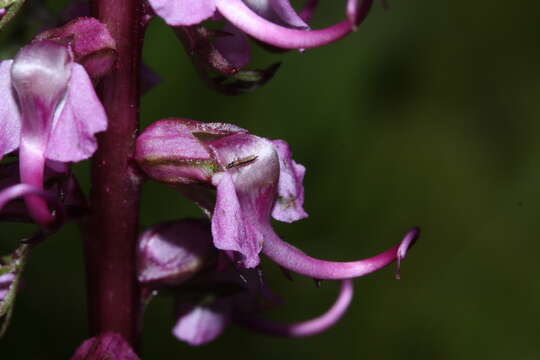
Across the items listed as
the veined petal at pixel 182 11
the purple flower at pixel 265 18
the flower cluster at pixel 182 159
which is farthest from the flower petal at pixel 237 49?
the veined petal at pixel 182 11

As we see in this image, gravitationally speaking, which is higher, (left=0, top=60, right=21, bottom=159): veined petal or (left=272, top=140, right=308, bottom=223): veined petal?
(left=0, top=60, right=21, bottom=159): veined petal

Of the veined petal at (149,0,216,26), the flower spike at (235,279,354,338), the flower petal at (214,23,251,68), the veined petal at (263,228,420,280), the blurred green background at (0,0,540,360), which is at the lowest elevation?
the blurred green background at (0,0,540,360)

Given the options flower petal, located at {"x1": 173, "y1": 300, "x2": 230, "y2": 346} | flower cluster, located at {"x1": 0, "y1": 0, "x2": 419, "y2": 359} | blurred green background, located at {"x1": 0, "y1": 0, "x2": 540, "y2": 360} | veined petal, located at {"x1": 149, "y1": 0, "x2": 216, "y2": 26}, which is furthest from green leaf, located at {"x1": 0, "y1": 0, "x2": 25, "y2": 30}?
blurred green background, located at {"x1": 0, "y1": 0, "x2": 540, "y2": 360}

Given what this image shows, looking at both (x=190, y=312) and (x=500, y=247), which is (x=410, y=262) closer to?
(x=500, y=247)

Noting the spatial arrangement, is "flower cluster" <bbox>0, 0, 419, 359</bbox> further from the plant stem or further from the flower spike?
the flower spike

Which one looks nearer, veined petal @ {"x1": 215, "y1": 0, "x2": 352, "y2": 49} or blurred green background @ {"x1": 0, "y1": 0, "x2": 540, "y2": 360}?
veined petal @ {"x1": 215, "y1": 0, "x2": 352, "y2": 49}

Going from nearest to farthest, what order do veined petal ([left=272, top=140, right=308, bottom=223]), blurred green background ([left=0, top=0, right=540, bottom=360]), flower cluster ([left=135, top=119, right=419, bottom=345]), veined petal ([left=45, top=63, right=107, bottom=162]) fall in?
veined petal ([left=45, top=63, right=107, bottom=162]) → flower cluster ([left=135, top=119, right=419, bottom=345]) → veined petal ([left=272, top=140, right=308, bottom=223]) → blurred green background ([left=0, top=0, right=540, bottom=360])

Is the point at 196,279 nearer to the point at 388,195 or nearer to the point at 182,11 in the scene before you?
the point at 182,11

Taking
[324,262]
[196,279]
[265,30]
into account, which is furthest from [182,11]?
[196,279]
